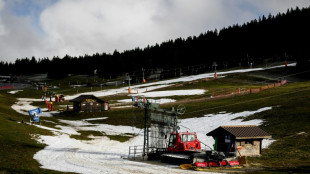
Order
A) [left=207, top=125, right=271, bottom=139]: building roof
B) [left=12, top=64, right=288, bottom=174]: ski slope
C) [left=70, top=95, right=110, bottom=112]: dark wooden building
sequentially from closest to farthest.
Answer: [left=12, top=64, right=288, bottom=174]: ski slope, [left=207, top=125, right=271, bottom=139]: building roof, [left=70, top=95, right=110, bottom=112]: dark wooden building

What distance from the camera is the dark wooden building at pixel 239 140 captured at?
36062 mm

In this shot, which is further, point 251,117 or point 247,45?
point 247,45

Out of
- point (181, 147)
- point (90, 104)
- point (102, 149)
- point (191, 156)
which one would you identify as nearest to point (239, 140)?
point (181, 147)

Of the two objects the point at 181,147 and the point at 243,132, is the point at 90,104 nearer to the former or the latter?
the point at 181,147

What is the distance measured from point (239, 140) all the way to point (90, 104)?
209 feet

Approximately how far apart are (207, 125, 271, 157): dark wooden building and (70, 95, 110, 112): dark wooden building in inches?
2314

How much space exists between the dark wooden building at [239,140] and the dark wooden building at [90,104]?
193ft

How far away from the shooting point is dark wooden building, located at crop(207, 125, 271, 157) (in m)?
36.1

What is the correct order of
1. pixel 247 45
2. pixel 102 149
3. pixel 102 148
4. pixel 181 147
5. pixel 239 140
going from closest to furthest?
pixel 181 147
pixel 239 140
pixel 102 149
pixel 102 148
pixel 247 45

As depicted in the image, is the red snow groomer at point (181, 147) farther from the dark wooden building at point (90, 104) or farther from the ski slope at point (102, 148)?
the dark wooden building at point (90, 104)

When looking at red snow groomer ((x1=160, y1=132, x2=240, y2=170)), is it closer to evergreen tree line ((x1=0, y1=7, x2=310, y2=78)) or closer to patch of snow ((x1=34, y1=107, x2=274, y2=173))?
patch of snow ((x1=34, y1=107, x2=274, y2=173))

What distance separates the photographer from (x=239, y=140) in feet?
120

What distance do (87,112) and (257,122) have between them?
50951 millimetres

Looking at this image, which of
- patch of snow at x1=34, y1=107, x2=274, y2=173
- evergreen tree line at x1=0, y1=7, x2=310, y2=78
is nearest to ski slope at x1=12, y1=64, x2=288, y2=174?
patch of snow at x1=34, y1=107, x2=274, y2=173
